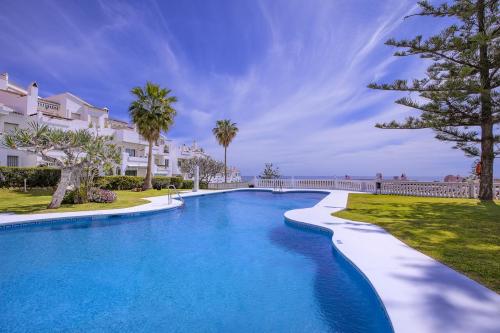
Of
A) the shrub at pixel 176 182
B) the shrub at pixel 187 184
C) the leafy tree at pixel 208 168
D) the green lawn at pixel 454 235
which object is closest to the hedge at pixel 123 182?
the shrub at pixel 176 182

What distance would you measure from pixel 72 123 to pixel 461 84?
35228mm

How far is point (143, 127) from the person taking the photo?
24656 millimetres

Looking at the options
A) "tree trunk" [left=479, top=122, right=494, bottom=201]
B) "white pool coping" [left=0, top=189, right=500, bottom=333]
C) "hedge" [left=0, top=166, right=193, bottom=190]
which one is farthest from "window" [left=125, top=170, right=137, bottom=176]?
"tree trunk" [left=479, top=122, right=494, bottom=201]

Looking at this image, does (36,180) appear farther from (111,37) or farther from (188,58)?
(188,58)

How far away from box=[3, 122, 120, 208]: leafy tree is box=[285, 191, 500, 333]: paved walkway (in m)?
13.9

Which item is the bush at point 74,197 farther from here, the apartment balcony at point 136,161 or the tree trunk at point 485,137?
the tree trunk at point 485,137

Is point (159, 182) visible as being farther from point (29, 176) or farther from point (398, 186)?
point (398, 186)

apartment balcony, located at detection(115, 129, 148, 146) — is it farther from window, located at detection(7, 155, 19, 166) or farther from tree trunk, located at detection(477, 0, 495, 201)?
tree trunk, located at detection(477, 0, 495, 201)

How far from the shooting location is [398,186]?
20484 mm

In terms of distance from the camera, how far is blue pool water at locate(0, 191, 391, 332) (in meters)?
3.96

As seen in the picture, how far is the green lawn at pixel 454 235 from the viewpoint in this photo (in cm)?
480

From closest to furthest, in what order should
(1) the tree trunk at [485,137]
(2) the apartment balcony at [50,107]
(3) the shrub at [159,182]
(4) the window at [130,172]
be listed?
(1) the tree trunk at [485,137], (3) the shrub at [159,182], (2) the apartment balcony at [50,107], (4) the window at [130,172]

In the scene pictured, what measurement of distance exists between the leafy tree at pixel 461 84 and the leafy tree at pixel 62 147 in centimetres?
1685

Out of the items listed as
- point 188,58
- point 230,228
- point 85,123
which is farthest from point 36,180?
point 230,228
